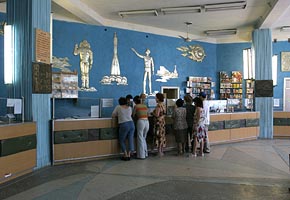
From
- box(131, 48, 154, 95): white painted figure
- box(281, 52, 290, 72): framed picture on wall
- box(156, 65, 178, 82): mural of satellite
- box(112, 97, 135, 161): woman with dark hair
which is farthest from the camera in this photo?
box(281, 52, 290, 72): framed picture on wall

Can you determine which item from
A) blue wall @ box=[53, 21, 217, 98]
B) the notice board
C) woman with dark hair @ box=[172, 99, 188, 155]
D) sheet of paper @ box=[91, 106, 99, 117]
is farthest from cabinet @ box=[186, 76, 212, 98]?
the notice board

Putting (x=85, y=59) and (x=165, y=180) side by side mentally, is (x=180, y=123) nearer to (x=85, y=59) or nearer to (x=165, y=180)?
(x=165, y=180)

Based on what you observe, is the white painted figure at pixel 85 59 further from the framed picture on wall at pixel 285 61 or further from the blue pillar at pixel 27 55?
the framed picture on wall at pixel 285 61

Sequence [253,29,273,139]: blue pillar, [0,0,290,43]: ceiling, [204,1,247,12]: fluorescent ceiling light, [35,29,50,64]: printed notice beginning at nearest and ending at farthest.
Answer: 1. [35,29,50,64]: printed notice
2. [204,1,247,12]: fluorescent ceiling light
3. [0,0,290,43]: ceiling
4. [253,29,273,139]: blue pillar

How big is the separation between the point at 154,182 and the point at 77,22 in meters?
6.68

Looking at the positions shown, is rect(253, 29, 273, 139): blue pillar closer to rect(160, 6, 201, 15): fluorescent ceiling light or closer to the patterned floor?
rect(160, 6, 201, 15): fluorescent ceiling light

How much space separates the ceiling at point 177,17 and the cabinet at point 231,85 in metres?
1.67

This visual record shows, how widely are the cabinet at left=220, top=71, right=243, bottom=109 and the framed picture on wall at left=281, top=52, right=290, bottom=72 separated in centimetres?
190

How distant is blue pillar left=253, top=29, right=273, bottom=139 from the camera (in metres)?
11.5

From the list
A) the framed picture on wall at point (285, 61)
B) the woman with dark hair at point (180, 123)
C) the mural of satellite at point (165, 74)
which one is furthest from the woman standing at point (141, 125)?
the framed picture on wall at point (285, 61)

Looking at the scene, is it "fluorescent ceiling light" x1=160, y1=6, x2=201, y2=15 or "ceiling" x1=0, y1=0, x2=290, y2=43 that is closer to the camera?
"ceiling" x1=0, y1=0, x2=290, y2=43

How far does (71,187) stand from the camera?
529 centimetres

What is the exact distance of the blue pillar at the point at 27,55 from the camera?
638 cm

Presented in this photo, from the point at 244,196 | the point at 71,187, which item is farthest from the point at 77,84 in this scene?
the point at 244,196
